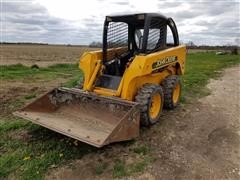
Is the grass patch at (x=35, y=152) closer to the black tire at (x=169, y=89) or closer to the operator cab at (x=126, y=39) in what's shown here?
the operator cab at (x=126, y=39)

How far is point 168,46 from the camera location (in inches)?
269

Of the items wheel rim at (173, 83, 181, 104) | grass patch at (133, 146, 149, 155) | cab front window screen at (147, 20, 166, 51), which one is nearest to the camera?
grass patch at (133, 146, 149, 155)

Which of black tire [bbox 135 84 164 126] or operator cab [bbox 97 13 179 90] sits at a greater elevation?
operator cab [bbox 97 13 179 90]

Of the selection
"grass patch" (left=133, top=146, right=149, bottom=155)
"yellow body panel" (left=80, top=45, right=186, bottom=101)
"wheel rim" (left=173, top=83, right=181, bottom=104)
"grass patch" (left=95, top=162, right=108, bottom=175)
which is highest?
"yellow body panel" (left=80, top=45, right=186, bottom=101)

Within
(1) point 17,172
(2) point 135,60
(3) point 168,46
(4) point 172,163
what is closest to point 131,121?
(4) point 172,163

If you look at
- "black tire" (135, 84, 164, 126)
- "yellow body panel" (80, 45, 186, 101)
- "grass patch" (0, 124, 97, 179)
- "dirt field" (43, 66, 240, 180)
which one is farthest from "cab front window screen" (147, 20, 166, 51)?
"grass patch" (0, 124, 97, 179)

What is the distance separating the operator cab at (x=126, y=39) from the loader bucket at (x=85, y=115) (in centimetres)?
60

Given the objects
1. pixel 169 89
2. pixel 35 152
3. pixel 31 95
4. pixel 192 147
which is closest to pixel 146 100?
pixel 192 147

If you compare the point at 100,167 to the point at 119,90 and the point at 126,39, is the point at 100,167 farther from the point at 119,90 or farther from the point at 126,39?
the point at 126,39

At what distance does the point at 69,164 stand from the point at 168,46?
12.6 feet

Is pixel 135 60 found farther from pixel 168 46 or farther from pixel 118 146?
pixel 168 46

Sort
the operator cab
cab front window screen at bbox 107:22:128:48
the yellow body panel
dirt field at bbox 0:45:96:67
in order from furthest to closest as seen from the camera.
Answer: dirt field at bbox 0:45:96:67
cab front window screen at bbox 107:22:128:48
the operator cab
the yellow body panel

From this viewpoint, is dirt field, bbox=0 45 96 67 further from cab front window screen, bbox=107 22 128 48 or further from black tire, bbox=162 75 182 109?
black tire, bbox=162 75 182 109

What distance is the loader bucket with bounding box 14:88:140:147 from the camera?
420 cm
